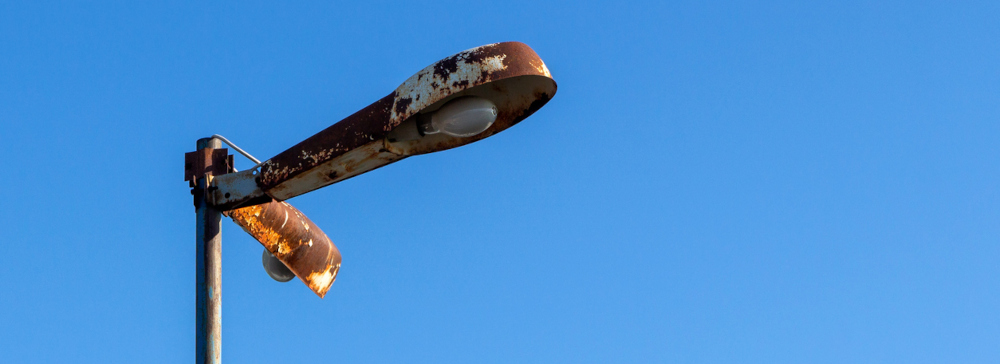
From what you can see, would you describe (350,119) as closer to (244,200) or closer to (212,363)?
(244,200)

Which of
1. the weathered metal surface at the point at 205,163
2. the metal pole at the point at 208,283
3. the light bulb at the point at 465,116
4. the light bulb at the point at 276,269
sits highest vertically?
the weathered metal surface at the point at 205,163

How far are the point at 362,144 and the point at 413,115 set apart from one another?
226 millimetres

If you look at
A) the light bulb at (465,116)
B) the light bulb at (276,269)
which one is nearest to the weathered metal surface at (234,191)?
the light bulb at (276,269)

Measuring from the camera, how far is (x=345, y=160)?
3.66 meters

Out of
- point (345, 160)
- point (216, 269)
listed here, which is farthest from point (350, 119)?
point (216, 269)

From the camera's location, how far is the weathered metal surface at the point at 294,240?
3949 mm

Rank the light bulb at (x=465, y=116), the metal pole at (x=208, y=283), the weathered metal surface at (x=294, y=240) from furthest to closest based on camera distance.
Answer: the weathered metal surface at (x=294, y=240)
the metal pole at (x=208, y=283)
the light bulb at (x=465, y=116)

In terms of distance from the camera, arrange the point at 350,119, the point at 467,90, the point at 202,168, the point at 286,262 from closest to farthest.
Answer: the point at 467,90 < the point at 350,119 < the point at 202,168 < the point at 286,262

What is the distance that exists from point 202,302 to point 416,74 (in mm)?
1025

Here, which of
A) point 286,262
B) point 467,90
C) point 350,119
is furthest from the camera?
point 286,262

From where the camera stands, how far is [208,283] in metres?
3.76

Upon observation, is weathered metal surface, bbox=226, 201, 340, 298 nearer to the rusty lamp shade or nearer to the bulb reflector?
the rusty lamp shade

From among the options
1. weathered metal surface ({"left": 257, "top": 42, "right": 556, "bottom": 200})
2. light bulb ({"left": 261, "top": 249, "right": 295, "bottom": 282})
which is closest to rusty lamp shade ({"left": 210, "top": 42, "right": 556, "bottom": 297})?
weathered metal surface ({"left": 257, "top": 42, "right": 556, "bottom": 200})

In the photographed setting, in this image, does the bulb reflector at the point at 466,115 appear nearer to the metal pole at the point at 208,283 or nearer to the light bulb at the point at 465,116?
the light bulb at the point at 465,116
